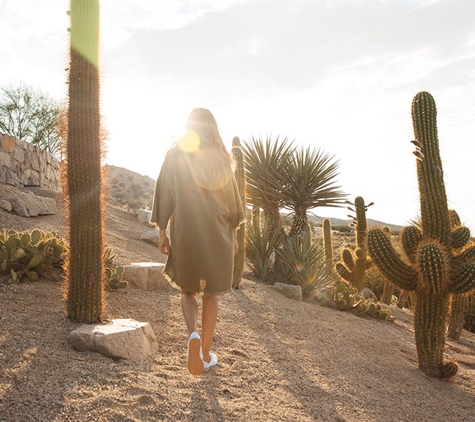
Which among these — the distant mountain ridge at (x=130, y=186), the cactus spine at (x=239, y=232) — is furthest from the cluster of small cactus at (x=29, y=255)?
the distant mountain ridge at (x=130, y=186)

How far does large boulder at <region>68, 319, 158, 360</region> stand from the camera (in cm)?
323

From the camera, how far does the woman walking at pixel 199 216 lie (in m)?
3.19

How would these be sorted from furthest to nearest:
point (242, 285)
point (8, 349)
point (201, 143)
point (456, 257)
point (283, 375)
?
point (242, 285)
point (456, 257)
point (283, 375)
point (201, 143)
point (8, 349)

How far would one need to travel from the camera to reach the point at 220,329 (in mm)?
4641

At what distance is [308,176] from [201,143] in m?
6.72

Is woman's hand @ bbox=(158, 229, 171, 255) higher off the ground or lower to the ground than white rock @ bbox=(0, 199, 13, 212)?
lower

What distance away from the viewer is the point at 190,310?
325cm

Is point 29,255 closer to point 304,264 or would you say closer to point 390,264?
point 390,264

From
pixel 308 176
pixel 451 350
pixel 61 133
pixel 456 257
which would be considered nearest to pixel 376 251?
pixel 456 257

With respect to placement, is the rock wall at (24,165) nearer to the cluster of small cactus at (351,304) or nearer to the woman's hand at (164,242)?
the cluster of small cactus at (351,304)

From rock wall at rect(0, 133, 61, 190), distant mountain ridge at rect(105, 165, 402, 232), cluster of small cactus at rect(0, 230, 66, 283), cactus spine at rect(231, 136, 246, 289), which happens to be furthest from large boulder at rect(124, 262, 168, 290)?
distant mountain ridge at rect(105, 165, 402, 232)

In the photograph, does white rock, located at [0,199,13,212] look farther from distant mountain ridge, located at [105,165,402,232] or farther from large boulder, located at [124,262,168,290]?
distant mountain ridge, located at [105,165,402,232]

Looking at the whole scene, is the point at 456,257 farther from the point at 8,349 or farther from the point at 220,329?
the point at 8,349

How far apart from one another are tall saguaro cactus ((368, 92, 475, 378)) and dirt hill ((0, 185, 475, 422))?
46 centimetres
